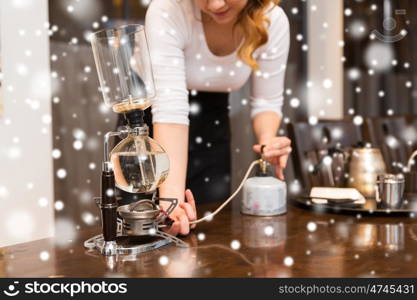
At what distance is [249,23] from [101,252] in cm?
76

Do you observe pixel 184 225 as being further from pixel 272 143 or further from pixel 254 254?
pixel 272 143

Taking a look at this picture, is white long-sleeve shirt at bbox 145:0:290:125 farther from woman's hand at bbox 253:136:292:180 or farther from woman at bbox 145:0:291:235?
woman's hand at bbox 253:136:292:180

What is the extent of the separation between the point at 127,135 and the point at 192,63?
0.65 m

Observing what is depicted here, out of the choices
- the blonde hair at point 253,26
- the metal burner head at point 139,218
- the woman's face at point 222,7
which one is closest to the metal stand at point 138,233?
the metal burner head at point 139,218

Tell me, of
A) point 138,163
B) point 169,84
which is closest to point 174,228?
point 138,163

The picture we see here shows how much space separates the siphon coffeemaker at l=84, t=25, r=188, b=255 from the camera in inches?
34.7

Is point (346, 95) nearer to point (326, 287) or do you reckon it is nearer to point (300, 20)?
point (300, 20)

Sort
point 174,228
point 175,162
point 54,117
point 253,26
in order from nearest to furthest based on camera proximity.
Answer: point 174,228 < point 175,162 < point 253,26 < point 54,117

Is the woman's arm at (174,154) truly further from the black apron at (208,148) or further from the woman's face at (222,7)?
the black apron at (208,148)

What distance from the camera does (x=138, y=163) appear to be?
0.88 meters

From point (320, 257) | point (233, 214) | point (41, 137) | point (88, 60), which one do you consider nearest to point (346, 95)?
point (88, 60)

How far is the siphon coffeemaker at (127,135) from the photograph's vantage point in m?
0.88

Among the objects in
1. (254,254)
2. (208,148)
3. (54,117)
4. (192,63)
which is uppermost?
(192,63)

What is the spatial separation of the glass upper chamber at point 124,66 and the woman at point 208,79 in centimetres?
25
